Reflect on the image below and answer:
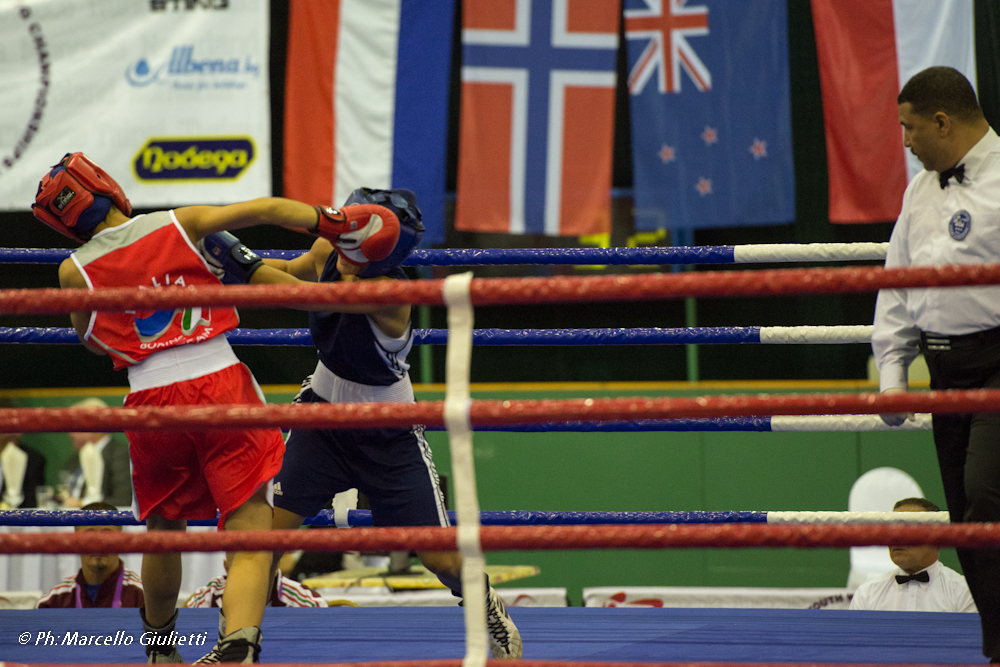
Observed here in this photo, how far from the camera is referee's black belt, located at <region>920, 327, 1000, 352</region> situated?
2.25m

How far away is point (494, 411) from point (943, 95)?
1477 millimetres

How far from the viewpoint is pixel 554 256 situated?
335cm

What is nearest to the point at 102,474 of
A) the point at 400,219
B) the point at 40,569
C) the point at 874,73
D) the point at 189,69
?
the point at 40,569

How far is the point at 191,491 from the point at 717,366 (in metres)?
6.69

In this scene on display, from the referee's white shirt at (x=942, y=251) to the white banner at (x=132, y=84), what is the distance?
5010 millimetres

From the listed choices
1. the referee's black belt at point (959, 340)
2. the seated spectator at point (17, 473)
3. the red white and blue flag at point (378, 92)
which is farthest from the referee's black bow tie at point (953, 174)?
the seated spectator at point (17, 473)

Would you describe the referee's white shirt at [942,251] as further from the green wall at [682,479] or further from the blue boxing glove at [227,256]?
the green wall at [682,479]

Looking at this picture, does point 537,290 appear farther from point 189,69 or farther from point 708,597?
point 189,69

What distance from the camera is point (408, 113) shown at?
261 inches

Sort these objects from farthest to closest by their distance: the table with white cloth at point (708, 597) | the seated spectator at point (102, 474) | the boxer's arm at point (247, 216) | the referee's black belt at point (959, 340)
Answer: the seated spectator at point (102, 474) < the table with white cloth at point (708, 597) < the referee's black belt at point (959, 340) < the boxer's arm at point (247, 216)

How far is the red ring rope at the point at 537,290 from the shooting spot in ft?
5.08

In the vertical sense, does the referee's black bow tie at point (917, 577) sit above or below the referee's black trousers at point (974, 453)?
below

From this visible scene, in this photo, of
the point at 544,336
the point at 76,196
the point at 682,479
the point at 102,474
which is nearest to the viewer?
the point at 76,196

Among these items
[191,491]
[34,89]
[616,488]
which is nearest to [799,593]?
[616,488]
